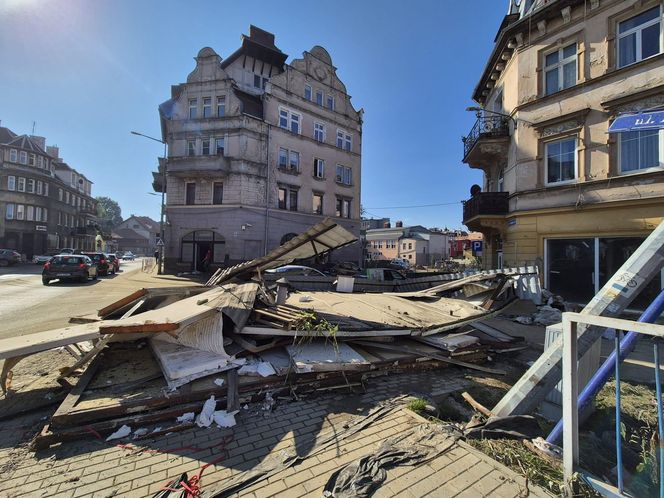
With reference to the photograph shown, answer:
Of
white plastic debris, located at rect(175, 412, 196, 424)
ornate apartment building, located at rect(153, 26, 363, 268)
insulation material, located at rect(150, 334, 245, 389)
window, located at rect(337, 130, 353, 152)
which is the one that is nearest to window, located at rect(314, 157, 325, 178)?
ornate apartment building, located at rect(153, 26, 363, 268)

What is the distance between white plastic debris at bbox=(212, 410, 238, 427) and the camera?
11.0 feet

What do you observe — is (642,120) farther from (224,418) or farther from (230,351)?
(224,418)

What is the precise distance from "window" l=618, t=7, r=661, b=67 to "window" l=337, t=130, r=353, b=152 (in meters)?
19.8

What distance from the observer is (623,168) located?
1029 centimetres

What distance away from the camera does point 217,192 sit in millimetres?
22625

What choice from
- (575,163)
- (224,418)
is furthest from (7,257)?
(575,163)

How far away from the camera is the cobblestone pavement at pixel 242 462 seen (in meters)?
2.43

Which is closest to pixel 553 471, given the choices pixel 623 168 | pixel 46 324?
pixel 46 324

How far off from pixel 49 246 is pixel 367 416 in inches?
2086

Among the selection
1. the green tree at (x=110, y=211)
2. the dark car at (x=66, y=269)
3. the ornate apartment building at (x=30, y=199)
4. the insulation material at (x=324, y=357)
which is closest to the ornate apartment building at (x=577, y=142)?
the insulation material at (x=324, y=357)

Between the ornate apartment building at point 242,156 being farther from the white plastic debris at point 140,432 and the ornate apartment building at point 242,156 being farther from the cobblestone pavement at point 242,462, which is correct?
the cobblestone pavement at point 242,462

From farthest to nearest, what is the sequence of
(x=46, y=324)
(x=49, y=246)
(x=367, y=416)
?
(x=49, y=246)
(x=46, y=324)
(x=367, y=416)

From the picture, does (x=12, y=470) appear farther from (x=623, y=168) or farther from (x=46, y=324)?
(x=623, y=168)

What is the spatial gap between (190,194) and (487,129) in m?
20.0
